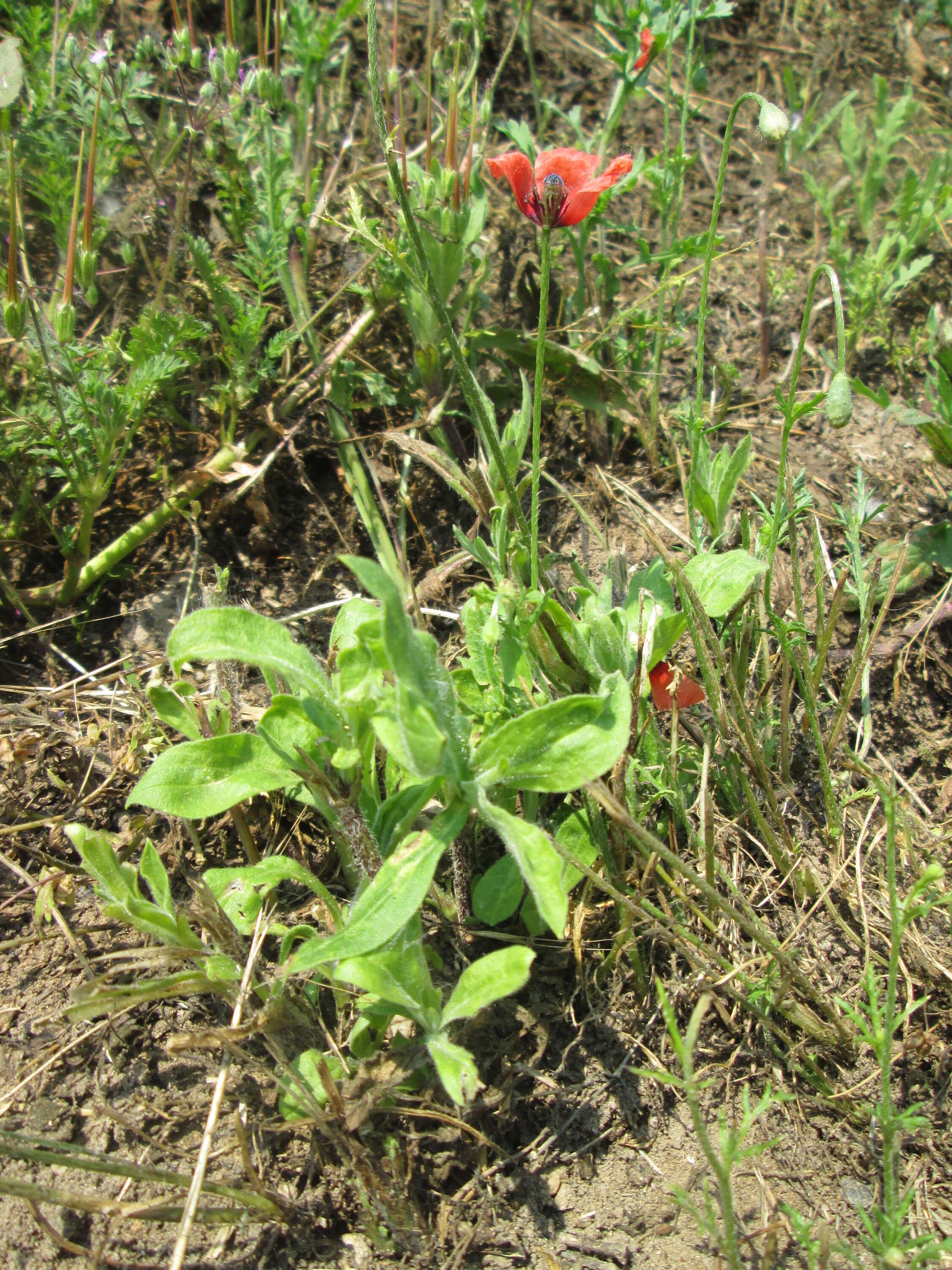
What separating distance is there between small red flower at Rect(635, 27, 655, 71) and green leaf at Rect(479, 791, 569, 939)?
6.91 ft

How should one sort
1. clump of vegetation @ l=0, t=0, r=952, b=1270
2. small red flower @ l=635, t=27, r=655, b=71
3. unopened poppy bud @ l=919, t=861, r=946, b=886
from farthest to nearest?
small red flower @ l=635, t=27, r=655, b=71 < clump of vegetation @ l=0, t=0, r=952, b=1270 < unopened poppy bud @ l=919, t=861, r=946, b=886

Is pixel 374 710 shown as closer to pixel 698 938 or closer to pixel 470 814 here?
pixel 470 814

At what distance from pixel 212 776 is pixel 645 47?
2223 millimetres

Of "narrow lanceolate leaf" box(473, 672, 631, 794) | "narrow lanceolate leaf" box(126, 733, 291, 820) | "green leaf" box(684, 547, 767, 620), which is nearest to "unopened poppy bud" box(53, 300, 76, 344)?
"narrow lanceolate leaf" box(126, 733, 291, 820)

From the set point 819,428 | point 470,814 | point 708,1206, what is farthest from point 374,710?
point 819,428

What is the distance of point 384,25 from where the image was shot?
125 inches

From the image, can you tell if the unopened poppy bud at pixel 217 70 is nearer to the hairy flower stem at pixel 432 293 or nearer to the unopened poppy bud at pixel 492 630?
the hairy flower stem at pixel 432 293

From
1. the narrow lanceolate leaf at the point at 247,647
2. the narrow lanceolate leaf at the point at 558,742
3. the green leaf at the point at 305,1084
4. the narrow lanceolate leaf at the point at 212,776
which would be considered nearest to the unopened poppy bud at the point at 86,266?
the narrow lanceolate leaf at the point at 247,647

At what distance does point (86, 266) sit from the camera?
2.03 m

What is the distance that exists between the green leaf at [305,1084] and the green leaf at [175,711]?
586mm

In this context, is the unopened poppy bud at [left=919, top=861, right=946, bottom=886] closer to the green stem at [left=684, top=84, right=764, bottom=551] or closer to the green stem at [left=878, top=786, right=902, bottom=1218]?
the green stem at [left=878, top=786, right=902, bottom=1218]

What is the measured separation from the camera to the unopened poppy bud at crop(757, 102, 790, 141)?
1616mm

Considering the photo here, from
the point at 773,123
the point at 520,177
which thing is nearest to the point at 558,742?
the point at 520,177

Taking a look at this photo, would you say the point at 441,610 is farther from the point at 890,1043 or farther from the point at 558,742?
the point at 890,1043
